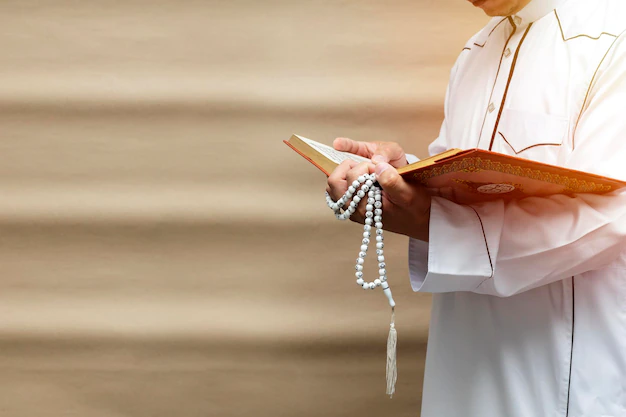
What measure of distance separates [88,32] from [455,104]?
2.74ft

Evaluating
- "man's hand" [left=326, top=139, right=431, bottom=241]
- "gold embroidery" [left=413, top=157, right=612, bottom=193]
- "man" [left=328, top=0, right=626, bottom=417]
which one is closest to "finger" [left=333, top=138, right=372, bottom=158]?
"man" [left=328, top=0, right=626, bottom=417]

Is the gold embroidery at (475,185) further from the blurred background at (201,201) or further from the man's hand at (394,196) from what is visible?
the blurred background at (201,201)

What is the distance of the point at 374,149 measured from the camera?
1088 millimetres

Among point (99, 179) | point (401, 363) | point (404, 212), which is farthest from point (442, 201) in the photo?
point (99, 179)

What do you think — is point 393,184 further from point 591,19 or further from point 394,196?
point 591,19

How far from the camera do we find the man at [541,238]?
2.56 feet

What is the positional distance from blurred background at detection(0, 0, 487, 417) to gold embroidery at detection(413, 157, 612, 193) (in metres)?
0.63

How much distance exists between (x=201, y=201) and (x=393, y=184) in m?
0.70

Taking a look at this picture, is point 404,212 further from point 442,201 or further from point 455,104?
point 455,104

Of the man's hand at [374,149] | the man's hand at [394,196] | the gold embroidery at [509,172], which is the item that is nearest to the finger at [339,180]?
the man's hand at [394,196]

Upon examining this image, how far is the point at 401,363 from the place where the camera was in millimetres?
1395

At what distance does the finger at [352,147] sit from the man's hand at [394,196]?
0.21 metres

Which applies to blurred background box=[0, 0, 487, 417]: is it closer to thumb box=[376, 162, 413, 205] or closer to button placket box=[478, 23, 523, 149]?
button placket box=[478, 23, 523, 149]

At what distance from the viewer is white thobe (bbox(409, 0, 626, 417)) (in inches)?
30.9
